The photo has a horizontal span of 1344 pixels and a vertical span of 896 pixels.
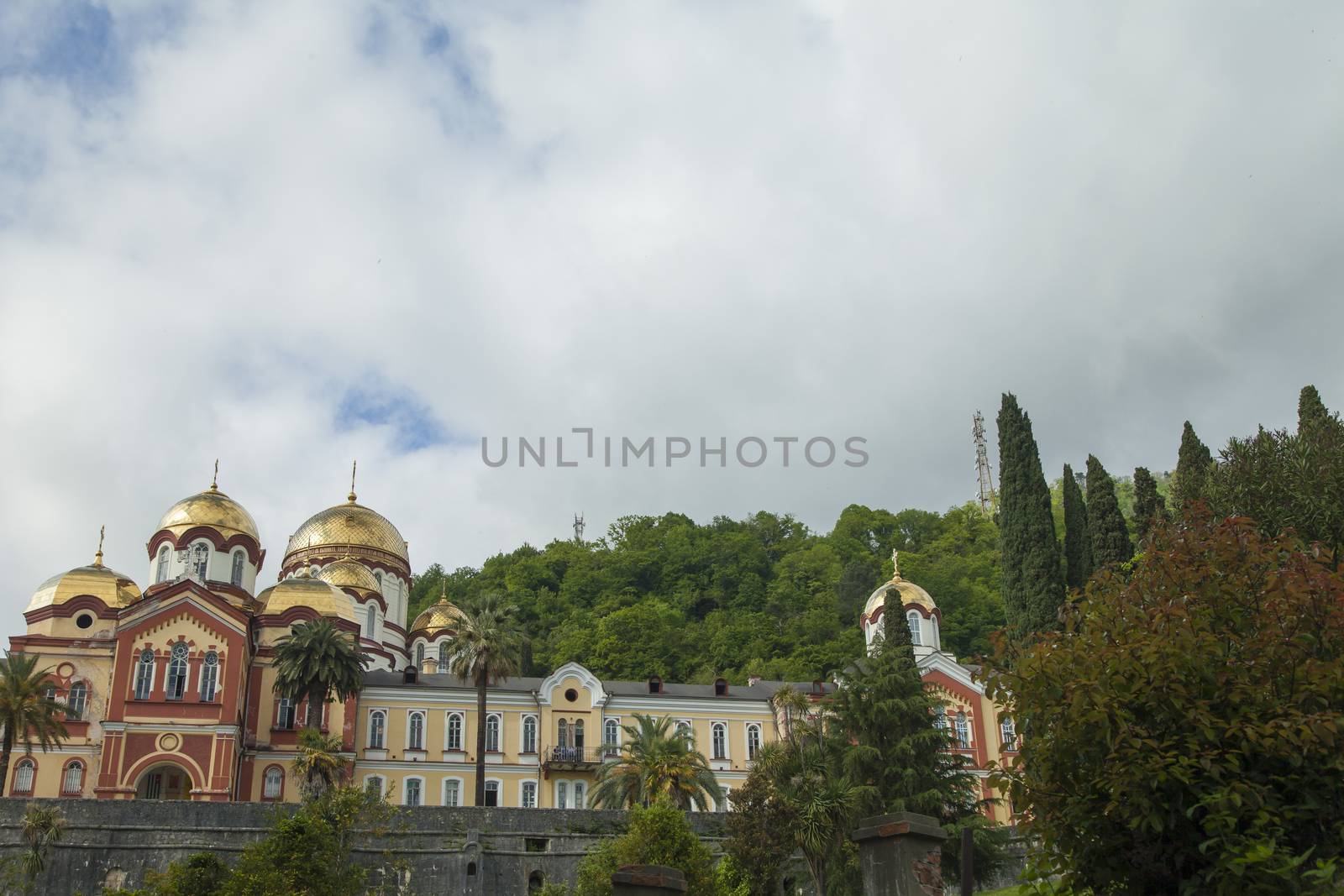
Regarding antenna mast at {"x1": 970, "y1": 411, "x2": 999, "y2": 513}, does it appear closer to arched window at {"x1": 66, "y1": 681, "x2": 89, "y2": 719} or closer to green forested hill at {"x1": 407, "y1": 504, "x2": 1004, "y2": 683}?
green forested hill at {"x1": 407, "y1": 504, "x2": 1004, "y2": 683}

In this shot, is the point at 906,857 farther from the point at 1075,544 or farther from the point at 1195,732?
the point at 1075,544

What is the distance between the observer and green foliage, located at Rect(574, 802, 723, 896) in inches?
1098

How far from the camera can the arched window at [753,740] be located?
173ft

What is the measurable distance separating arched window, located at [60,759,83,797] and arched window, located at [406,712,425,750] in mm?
11592

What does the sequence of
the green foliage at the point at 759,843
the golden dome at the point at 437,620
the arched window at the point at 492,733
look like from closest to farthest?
1. the green foliage at the point at 759,843
2. the arched window at the point at 492,733
3. the golden dome at the point at 437,620

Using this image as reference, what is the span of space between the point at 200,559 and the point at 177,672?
6.23 metres

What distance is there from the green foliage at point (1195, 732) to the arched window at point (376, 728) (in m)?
40.3

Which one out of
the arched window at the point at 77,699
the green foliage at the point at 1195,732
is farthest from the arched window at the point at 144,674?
the green foliage at the point at 1195,732

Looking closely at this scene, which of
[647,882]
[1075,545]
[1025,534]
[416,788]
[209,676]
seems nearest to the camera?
[647,882]

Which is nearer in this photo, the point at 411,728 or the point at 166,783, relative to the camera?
the point at 166,783

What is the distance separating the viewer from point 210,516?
4947 centimetres

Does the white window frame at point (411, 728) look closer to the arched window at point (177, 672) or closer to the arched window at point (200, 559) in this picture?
the arched window at point (177, 672)

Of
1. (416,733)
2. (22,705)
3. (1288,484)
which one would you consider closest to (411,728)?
(416,733)

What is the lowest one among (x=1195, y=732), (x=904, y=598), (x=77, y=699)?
(x=1195, y=732)
